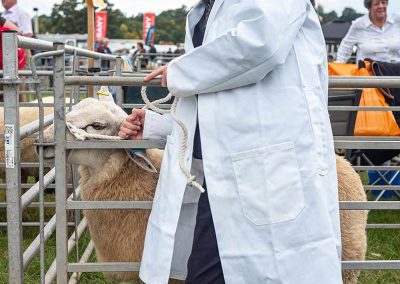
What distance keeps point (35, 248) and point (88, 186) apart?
0.45m

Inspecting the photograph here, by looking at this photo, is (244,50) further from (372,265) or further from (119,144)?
(372,265)

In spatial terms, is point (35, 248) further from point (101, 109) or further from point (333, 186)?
point (333, 186)

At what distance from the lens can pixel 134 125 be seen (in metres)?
2.52

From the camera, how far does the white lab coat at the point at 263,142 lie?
2.02 m

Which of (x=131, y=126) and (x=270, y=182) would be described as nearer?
(x=270, y=182)

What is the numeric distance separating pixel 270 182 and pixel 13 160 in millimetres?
988

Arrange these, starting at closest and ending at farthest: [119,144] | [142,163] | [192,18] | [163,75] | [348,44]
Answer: [163,75] → [192,18] → [119,144] → [142,163] → [348,44]

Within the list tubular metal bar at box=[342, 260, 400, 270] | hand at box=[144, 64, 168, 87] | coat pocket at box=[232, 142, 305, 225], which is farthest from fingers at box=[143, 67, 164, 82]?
tubular metal bar at box=[342, 260, 400, 270]

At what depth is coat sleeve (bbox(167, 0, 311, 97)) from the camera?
1980 millimetres

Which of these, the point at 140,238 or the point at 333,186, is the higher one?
the point at 333,186

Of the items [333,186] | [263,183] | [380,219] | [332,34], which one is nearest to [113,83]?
[263,183]

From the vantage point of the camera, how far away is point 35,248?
2812 mm

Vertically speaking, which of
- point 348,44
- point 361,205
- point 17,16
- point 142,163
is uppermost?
point 17,16

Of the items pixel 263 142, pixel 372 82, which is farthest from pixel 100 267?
pixel 372 82
